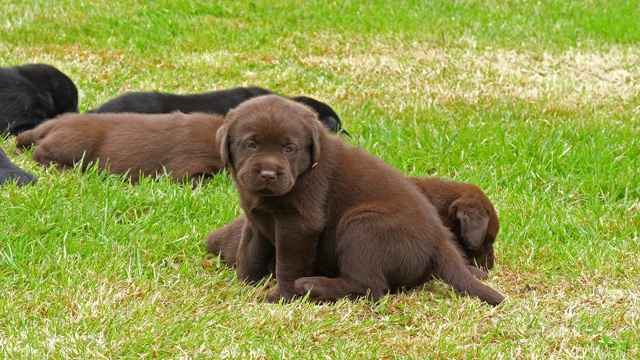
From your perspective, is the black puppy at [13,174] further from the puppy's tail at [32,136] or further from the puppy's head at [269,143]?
the puppy's head at [269,143]

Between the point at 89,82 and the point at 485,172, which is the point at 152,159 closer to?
the point at 485,172

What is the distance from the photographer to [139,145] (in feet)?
24.1

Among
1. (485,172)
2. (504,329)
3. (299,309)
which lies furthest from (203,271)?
(485,172)

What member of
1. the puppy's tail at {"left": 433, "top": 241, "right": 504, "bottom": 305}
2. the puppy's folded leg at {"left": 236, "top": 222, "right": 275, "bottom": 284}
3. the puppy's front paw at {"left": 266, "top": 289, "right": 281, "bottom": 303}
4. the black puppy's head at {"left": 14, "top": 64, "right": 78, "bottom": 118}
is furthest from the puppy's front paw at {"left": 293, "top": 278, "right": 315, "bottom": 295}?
the black puppy's head at {"left": 14, "top": 64, "right": 78, "bottom": 118}

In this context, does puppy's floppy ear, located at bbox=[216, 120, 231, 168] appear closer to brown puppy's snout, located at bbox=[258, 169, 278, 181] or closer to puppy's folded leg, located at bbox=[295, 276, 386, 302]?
brown puppy's snout, located at bbox=[258, 169, 278, 181]

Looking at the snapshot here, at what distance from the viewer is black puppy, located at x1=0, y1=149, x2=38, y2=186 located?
6.39 m

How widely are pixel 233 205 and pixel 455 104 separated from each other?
3894mm

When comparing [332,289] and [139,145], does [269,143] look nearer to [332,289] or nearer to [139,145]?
[332,289]

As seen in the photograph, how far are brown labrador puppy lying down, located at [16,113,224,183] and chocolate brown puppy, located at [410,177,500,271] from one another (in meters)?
2.02

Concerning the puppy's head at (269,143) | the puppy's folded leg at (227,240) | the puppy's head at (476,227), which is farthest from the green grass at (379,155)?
the puppy's head at (269,143)

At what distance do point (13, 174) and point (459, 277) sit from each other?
325 cm

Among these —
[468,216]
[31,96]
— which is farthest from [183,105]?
[468,216]

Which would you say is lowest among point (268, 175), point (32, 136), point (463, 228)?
point (32, 136)

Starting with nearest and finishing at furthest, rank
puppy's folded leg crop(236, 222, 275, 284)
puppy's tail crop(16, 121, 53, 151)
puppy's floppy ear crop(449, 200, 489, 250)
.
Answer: puppy's folded leg crop(236, 222, 275, 284)
puppy's floppy ear crop(449, 200, 489, 250)
puppy's tail crop(16, 121, 53, 151)
